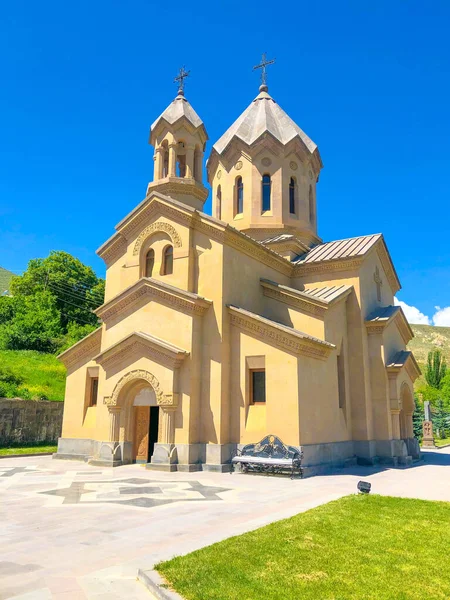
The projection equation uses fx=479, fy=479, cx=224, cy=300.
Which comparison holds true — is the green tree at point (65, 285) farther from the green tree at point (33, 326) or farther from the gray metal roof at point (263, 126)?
the gray metal roof at point (263, 126)

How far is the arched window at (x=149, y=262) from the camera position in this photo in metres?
18.3

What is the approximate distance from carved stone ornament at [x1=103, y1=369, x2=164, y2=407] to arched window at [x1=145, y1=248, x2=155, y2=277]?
411 cm

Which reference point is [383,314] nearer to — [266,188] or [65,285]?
[266,188]

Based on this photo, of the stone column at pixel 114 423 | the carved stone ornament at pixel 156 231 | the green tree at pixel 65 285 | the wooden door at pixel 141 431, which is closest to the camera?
the stone column at pixel 114 423

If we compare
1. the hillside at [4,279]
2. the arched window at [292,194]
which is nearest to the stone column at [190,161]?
the arched window at [292,194]

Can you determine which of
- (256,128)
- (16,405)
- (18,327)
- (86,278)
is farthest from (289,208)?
(86,278)

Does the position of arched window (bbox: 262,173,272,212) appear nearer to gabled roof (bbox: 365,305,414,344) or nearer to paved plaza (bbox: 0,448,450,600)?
gabled roof (bbox: 365,305,414,344)

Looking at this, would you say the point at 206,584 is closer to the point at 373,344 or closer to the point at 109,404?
the point at 109,404

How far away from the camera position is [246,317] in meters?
15.6

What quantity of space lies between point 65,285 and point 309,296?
117ft

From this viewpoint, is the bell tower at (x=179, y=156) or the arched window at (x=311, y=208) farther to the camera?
the arched window at (x=311, y=208)

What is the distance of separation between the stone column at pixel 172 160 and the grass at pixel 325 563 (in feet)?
52.0

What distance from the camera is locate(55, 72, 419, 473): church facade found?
15070 mm

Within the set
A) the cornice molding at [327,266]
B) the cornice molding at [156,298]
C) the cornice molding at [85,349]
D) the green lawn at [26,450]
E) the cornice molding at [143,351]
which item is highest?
the cornice molding at [327,266]
